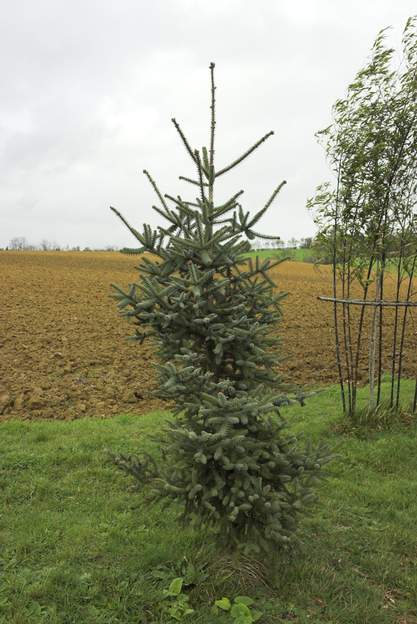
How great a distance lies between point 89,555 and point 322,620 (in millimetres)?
1891

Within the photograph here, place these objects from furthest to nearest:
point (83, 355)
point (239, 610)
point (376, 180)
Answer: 1. point (83, 355)
2. point (376, 180)
3. point (239, 610)

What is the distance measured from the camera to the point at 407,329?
15.1m

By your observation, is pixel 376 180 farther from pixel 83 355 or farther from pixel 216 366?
pixel 83 355

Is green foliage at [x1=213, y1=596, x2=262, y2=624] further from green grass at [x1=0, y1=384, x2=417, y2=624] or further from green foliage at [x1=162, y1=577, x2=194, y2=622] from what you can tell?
green foliage at [x1=162, y1=577, x2=194, y2=622]

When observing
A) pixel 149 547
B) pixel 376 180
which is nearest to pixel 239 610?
pixel 149 547

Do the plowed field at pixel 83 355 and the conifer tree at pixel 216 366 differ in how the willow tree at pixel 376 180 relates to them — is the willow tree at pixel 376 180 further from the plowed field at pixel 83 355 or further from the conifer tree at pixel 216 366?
the conifer tree at pixel 216 366

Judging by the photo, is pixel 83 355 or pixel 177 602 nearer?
pixel 177 602

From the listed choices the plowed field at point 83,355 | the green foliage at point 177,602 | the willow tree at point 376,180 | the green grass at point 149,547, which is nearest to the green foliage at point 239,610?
the green grass at point 149,547

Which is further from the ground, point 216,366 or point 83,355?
point 216,366

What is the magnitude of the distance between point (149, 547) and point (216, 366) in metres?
1.66

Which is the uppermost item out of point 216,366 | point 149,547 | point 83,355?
point 216,366

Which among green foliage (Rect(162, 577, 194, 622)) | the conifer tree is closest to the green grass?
green foliage (Rect(162, 577, 194, 622))

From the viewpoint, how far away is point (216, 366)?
364 cm

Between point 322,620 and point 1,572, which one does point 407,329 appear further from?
point 1,572
